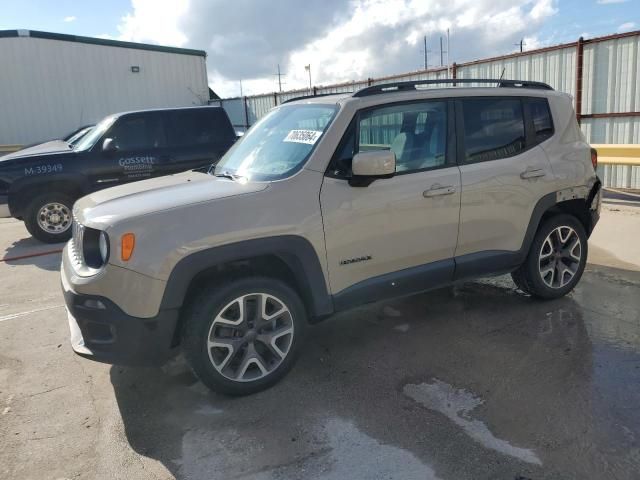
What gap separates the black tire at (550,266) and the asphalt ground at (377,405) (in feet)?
0.53

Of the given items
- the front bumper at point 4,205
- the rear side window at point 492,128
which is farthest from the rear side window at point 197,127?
the rear side window at point 492,128

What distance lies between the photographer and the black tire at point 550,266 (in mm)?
4656

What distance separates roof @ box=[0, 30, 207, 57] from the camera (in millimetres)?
19562

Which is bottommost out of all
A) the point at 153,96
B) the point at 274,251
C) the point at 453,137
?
the point at 274,251

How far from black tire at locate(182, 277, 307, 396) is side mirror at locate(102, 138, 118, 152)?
5.36 metres

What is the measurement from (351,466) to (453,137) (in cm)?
252

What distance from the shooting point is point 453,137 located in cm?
411

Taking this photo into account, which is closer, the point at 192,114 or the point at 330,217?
the point at 330,217

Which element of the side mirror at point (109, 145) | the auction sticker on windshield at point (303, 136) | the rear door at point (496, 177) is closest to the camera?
the auction sticker on windshield at point (303, 136)

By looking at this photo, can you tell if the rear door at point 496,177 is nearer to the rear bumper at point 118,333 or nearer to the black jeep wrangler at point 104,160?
the rear bumper at point 118,333

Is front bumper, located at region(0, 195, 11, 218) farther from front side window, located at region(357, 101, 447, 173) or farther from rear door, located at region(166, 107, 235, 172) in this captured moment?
front side window, located at region(357, 101, 447, 173)

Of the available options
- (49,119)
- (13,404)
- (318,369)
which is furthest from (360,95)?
(49,119)

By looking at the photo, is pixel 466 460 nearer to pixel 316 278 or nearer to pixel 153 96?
pixel 316 278

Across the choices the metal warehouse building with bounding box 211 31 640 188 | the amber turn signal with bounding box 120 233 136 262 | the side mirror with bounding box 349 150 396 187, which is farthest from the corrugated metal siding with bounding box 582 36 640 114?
the amber turn signal with bounding box 120 233 136 262
